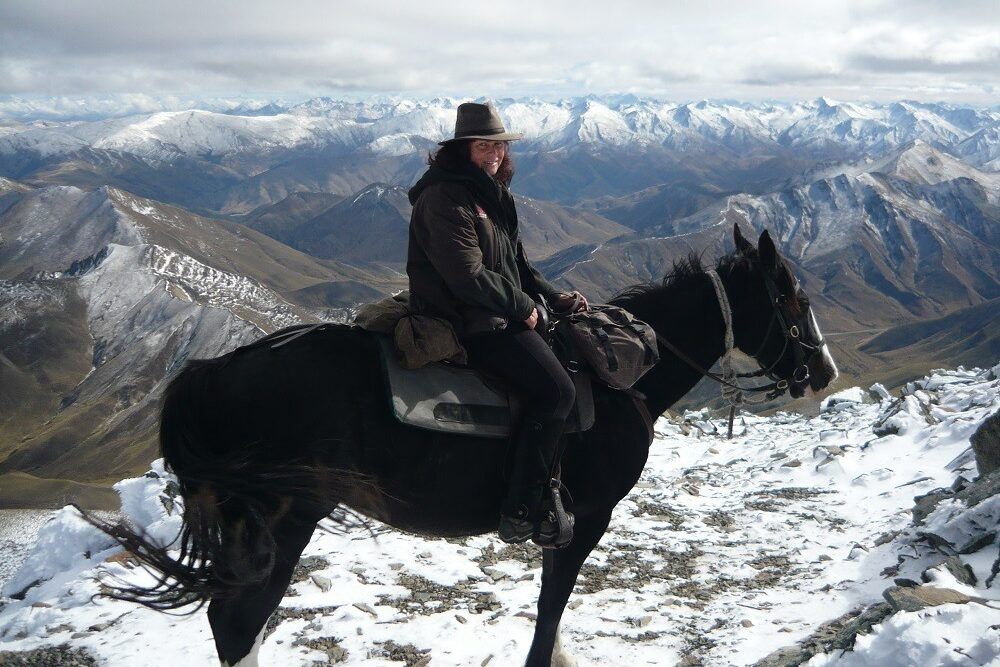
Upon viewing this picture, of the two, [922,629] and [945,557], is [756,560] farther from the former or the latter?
[922,629]

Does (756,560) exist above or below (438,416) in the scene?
below

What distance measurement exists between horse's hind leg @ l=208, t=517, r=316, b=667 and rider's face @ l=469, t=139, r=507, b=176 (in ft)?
11.2

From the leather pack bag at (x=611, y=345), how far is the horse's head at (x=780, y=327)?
143 cm

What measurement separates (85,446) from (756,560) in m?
156

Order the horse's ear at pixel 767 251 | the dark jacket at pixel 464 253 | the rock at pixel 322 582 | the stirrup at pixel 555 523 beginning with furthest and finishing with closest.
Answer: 1. the rock at pixel 322 582
2. the horse's ear at pixel 767 251
3. the stirrup at pixel 555 523
4. the dark jacket at pixel 464 253

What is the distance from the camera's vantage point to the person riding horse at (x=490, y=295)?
17.2ft

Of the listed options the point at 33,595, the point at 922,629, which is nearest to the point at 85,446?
the point at 33,595

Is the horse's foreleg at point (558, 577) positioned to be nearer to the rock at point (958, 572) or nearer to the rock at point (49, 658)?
the rock at point (958, 572)

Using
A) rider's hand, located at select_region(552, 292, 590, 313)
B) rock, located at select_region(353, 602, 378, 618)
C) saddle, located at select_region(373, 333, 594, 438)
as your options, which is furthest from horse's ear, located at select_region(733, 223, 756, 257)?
rock, located at select_region(353, 602, 378, 618)

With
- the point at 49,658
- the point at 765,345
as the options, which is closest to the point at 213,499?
the point at 49,658

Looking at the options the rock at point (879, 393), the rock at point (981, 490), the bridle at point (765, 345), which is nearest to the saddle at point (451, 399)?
the bridle at point (765, 345)

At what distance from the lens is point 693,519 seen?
12.8 metres

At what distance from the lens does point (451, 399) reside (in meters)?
5.45

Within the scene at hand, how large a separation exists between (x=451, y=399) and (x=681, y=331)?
285 centimetres
